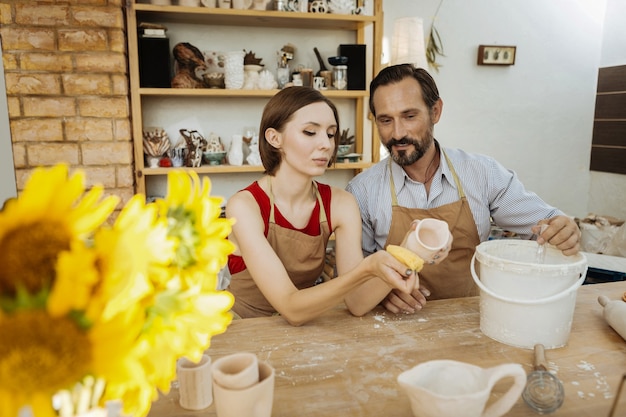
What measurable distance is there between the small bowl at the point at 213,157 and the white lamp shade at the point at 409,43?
4.76 ft

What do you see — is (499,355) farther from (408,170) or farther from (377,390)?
(408,170)

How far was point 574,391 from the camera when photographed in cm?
103

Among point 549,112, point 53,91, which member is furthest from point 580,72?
point 53,91

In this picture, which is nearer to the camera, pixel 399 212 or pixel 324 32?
pixel 399 212

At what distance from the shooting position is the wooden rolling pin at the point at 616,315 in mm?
1261

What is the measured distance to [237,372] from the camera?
851 millimetres

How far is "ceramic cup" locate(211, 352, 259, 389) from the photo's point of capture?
80 centimetres

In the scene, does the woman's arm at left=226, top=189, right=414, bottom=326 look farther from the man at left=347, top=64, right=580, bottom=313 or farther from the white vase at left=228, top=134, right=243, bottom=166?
the white vase at left=228, top=134, right=243, bottom=166

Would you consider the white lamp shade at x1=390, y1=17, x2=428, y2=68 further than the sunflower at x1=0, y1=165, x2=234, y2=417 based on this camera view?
Yes

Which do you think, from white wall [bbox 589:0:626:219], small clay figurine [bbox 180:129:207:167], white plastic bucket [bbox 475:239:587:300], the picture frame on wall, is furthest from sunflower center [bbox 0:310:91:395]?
white wall [bbox 589:0:626:219]

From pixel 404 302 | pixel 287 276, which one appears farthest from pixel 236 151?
pixel 404 302

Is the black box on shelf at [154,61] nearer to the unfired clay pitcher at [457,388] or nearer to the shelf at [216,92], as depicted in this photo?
the shelf at [216,92]

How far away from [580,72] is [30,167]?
4533 mm

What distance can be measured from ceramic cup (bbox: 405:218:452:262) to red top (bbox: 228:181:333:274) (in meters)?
0.56
